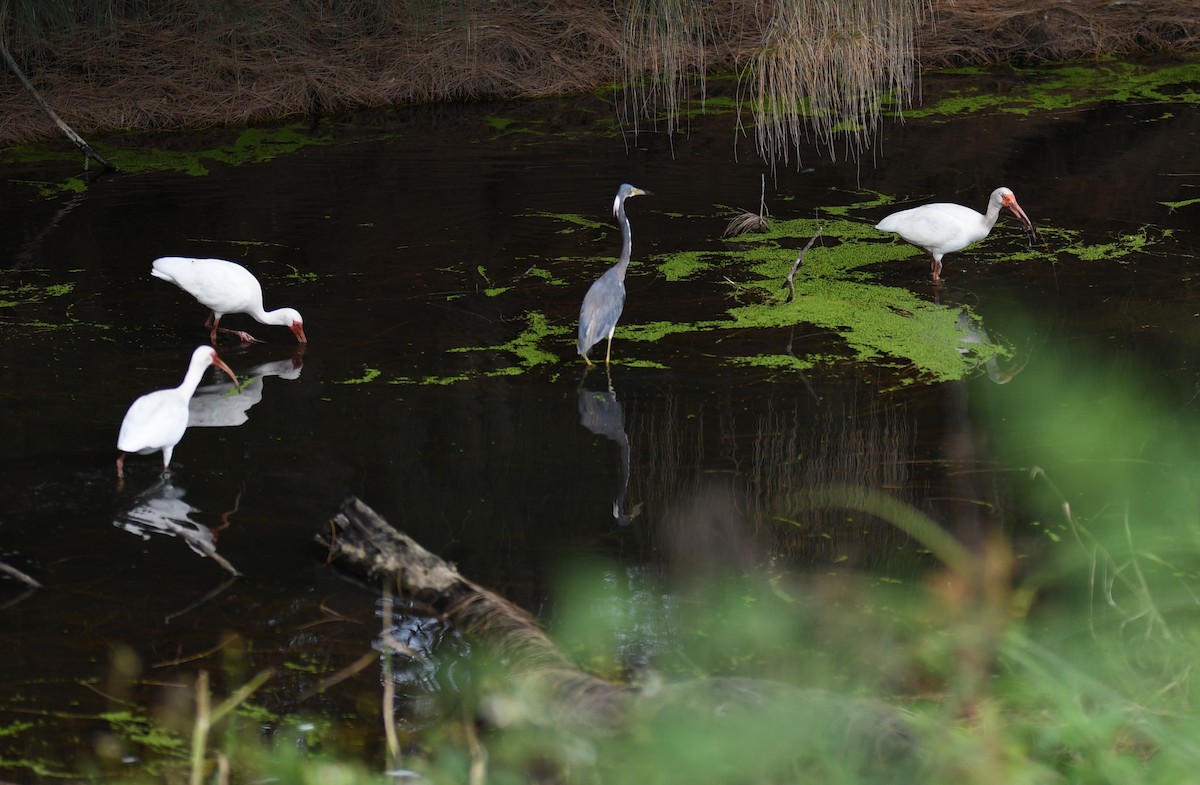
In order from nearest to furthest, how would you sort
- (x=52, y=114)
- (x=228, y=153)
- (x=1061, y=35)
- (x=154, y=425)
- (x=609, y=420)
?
(x=154, y=425)
(x=609, y=420)
(x=52, y=114)
(x=228, y=153)
(x=1061, y=35)

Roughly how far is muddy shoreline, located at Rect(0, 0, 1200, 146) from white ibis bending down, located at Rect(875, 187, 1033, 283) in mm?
3696

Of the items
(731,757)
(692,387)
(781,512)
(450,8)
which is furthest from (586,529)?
(450,8)

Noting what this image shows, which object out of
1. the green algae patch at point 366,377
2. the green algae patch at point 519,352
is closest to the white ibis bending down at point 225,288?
the green algae patch at point 366,377

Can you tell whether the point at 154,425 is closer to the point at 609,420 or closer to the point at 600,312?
the point at 609,420

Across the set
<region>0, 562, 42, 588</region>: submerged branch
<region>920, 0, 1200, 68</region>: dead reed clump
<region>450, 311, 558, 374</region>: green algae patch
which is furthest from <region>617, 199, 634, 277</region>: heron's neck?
<region>920, 0, 1200, 68</region>: dead reed clump

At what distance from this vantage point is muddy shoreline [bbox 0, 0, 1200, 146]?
356 inches

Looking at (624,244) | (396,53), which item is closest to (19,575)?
(624,244)

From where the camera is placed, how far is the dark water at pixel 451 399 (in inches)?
129

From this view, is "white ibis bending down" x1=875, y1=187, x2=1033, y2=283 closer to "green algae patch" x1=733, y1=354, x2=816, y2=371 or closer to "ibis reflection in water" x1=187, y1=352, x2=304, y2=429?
"green algae patch" x1=733, y1=354, x2=816, y2=371

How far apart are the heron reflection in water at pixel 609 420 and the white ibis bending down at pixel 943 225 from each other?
5.50ft

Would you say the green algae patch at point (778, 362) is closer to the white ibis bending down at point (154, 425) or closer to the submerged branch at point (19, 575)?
the white ibis bending down at point (154, 425)

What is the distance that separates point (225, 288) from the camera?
498 centimetres

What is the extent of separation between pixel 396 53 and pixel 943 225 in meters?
5.61

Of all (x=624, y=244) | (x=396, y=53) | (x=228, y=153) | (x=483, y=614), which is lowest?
(x=483, y=614)
